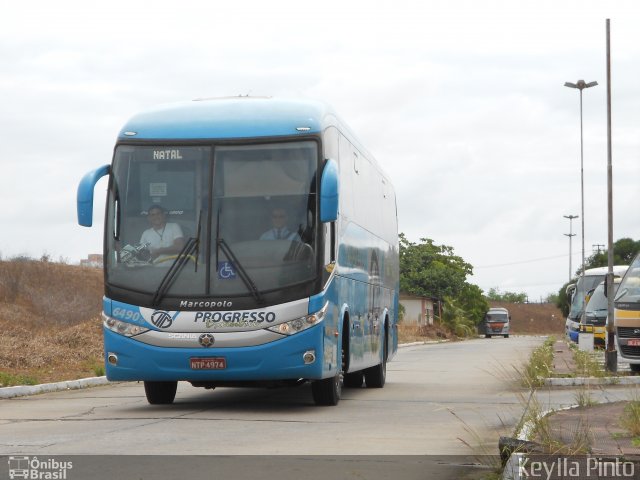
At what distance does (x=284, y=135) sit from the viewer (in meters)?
15.5

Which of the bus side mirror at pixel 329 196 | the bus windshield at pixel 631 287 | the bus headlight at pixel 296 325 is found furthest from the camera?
the bus windshield at pixel 631 287

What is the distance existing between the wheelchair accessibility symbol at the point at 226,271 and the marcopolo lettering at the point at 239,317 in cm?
44

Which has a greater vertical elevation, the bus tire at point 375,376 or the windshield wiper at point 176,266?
the windshield wiper at point 176,266

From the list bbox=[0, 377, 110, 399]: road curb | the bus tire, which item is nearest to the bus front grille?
the bus tire

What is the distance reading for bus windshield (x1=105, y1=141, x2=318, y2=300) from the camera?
15.0 meters

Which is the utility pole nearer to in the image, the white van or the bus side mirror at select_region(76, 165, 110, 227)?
the bus side mirror at select_region(76, 165, 110, 227)

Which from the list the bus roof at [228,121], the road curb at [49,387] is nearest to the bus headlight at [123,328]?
the bus roof at [228,121]

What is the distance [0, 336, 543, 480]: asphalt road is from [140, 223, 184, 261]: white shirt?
2.03m

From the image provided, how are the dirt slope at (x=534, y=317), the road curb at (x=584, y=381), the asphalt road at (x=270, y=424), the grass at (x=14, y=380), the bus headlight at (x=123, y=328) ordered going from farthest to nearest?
1. the dirt slope at (x=534, y=317)
2. the road curb at (x=584, y=381)
3. the grass at (x=14, y=380)
4. the bus headlight at (x=123, y=328)
5. the asphalt road at (x=270, y=424)

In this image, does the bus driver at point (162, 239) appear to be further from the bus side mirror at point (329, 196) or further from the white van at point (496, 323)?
the white van at point (496, 323)

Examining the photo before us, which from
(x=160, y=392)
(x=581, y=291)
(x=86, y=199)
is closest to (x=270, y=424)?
(x=160, y=392)

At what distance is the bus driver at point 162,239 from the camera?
1514cm

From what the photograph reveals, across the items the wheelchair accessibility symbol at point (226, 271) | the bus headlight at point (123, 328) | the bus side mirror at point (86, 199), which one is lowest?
the bus headlight at point (123, 328)

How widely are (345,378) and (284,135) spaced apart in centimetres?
786
